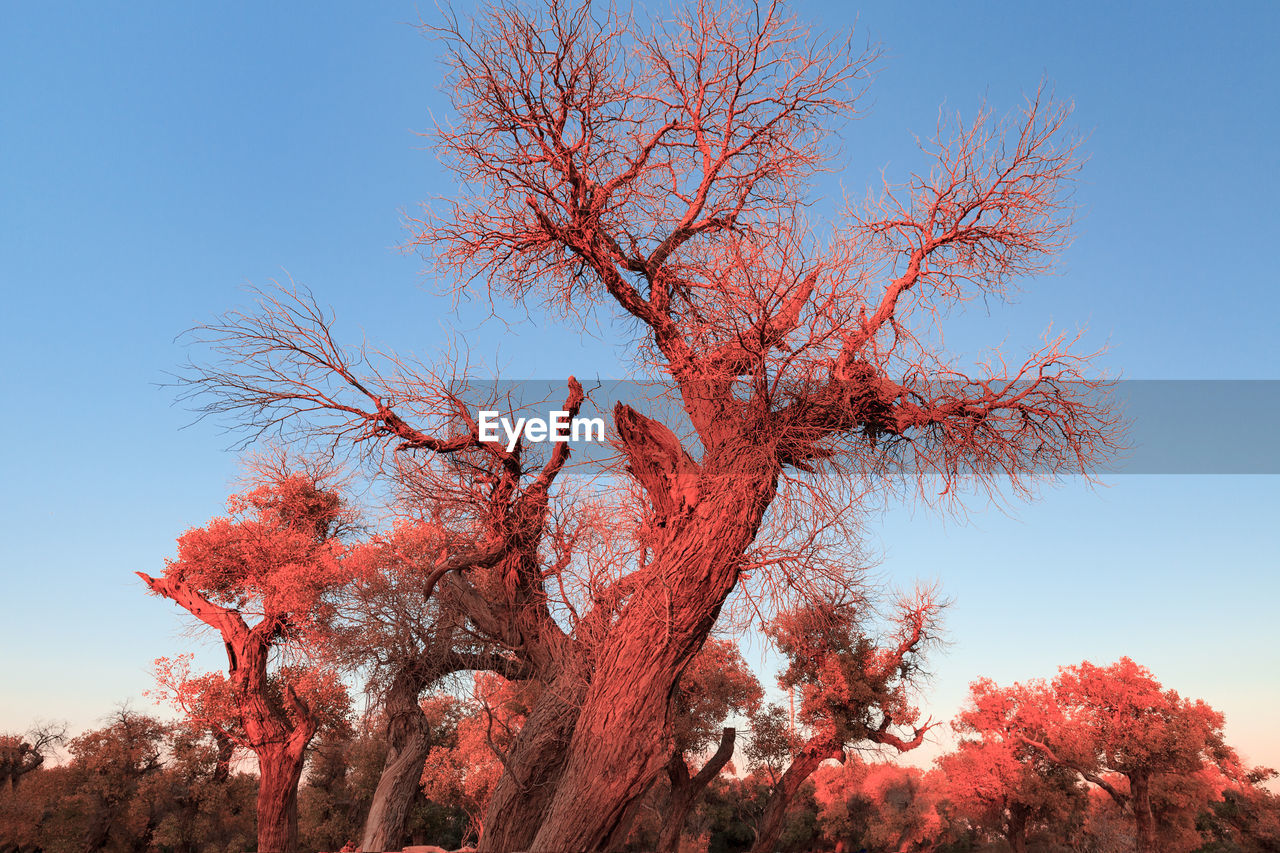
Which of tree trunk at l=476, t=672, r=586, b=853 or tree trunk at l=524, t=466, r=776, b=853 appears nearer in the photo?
tree trunk at l=524, t=466, r=776, b=853

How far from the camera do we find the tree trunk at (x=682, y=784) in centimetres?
1638

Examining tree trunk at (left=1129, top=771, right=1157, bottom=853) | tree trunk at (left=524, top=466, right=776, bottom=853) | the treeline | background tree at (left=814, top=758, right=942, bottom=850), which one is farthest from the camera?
background tree at (left=814, top=758, right=942, bottom=850)

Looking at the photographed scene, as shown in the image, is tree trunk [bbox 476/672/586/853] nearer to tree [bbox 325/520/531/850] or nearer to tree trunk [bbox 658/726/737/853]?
tree [bbox 325/520/531/850]

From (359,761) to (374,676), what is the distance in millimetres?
16091

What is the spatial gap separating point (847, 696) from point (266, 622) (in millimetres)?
12628

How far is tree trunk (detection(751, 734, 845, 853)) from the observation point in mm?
17094

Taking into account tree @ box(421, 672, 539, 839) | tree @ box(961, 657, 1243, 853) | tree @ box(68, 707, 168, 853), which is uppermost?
tree @ box(961, 657, 1243, 853)

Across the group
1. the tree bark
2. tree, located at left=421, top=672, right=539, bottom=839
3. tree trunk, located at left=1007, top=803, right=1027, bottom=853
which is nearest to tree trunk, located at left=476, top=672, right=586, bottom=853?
the tree bark

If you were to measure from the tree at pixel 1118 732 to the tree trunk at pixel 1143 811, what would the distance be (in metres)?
0.03

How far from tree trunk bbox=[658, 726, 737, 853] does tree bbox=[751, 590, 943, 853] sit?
6.16 feet

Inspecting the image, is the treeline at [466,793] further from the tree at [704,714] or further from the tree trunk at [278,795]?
the tree trunk at [278,795]

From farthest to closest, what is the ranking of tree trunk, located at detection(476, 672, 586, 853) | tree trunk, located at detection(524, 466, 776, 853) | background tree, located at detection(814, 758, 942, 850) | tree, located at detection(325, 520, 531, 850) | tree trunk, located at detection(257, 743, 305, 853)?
background tree, located at detection(814, 758, 942, 850) → tree trunk, located at detection(257, 743, 305, 853) → tree, located at detection(325, 520, 531, 850) → tree trunk, located at detection(476, 672, 586, 853) → tree trunk, located at detection(524, 466, 776, 853)

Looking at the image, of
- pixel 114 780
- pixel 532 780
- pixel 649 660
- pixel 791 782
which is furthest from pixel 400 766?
pixel 114 780

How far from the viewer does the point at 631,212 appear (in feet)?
27.2
